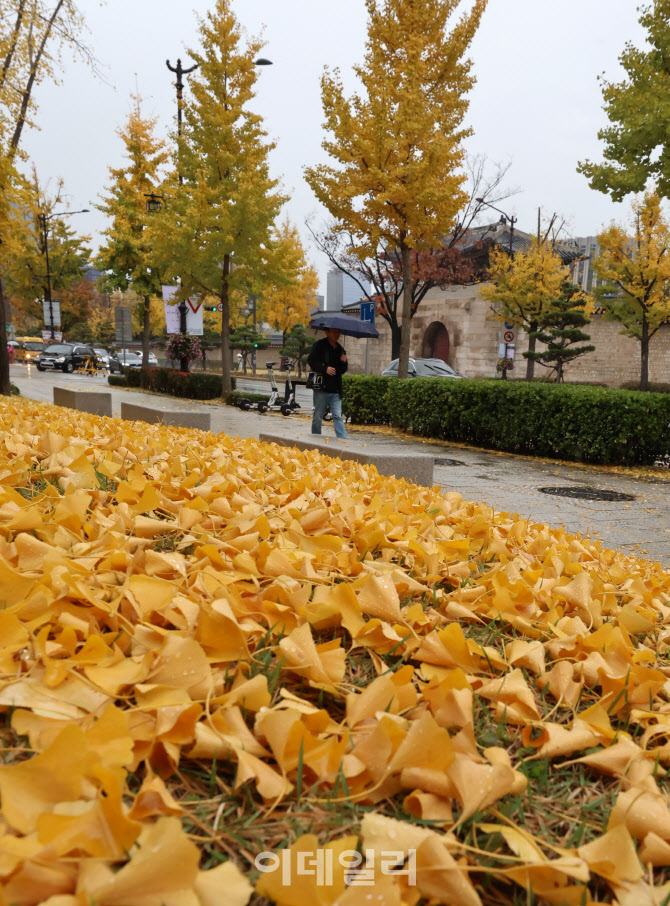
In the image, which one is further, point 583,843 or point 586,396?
point 586,396

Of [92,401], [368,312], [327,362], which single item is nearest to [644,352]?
[368,312]

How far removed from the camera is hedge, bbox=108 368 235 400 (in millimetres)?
21391

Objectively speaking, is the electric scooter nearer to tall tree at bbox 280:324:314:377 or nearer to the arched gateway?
the arched gateway

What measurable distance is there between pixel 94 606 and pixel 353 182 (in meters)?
15.8

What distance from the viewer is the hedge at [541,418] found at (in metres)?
9.50

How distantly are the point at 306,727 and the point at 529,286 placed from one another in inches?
1266

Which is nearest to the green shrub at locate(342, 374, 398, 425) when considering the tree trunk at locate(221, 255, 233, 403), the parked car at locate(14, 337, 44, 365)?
the tree trunk at locate(221, 255, 233, 403)

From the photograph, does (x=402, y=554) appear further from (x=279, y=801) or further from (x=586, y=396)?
(x=586, y=396)

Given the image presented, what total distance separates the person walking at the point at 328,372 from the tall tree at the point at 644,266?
20746 millimetres

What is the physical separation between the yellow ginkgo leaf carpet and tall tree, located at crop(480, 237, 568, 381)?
29.7 meters

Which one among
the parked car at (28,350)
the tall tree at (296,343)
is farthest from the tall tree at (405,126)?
the parked car at (28,350)

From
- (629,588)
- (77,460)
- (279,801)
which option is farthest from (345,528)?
(279,801)

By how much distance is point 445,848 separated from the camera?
754 mm

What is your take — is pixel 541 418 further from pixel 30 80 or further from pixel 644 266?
pixel 644 266
